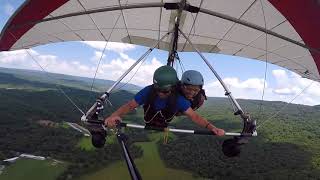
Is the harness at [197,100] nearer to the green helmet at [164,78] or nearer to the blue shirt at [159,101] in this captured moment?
the blue shirt at [159,101]

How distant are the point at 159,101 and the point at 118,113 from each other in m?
0.60

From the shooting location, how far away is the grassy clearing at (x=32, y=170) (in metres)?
71.1

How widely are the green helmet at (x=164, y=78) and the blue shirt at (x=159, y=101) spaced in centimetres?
26

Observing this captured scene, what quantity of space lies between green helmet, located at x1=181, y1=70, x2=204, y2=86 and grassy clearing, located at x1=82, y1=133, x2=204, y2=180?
68.1m

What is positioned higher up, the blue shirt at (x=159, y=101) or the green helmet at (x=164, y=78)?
the green helmet at (x=164, y=78)

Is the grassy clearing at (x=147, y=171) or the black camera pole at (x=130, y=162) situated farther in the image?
the grassy clearing at (x=147, y=171)

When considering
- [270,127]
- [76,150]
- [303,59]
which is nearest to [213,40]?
[303,59]

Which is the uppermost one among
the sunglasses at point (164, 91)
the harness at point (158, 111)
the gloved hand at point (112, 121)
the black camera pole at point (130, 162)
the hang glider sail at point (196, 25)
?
the hang glider sail at point (196, 25)

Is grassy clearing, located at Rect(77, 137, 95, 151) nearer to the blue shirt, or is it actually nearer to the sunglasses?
the blue shirt

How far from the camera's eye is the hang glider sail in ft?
20.1

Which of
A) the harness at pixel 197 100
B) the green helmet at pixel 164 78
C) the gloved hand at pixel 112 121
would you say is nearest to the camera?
the gloved hand at pixel 112 121

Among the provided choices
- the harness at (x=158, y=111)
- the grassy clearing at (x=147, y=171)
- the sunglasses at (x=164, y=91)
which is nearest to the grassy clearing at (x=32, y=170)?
the grassy clearing at (x=147, y=171)

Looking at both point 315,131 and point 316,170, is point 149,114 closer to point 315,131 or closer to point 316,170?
point 316,170

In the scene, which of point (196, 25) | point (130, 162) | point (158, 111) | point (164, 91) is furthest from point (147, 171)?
point (130, 162)
